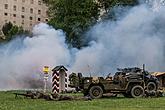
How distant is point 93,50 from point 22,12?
93.9 m

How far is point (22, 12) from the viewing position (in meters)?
139

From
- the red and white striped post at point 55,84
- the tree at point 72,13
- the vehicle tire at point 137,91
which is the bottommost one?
the vehicle tire at point 137,91

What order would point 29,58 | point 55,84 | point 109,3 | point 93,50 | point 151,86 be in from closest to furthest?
1. point 151,86
2. point 55,84
3. point 29,58
4. point 93,50
5. point 109,3

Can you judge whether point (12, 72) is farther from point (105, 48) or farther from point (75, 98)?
point (75, 98)

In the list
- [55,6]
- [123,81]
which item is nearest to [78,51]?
[123,81]

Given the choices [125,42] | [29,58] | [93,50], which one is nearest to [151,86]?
[125,42]

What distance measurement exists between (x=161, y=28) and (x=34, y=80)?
44.5 ft

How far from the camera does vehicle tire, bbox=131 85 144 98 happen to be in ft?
107

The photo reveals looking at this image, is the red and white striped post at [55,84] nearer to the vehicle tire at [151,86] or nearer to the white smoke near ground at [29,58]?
the vehicle tire at [151,86]

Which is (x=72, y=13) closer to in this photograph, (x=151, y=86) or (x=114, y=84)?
(x=151, y=86)

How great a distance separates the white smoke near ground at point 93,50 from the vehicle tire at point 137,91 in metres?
12.9

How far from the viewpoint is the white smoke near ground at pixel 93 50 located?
45688 millimetres

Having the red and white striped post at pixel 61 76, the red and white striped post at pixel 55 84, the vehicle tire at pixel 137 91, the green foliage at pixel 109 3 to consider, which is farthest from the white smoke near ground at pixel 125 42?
the green foliage at pixel 109 3

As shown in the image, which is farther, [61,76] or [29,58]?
[29,58]
